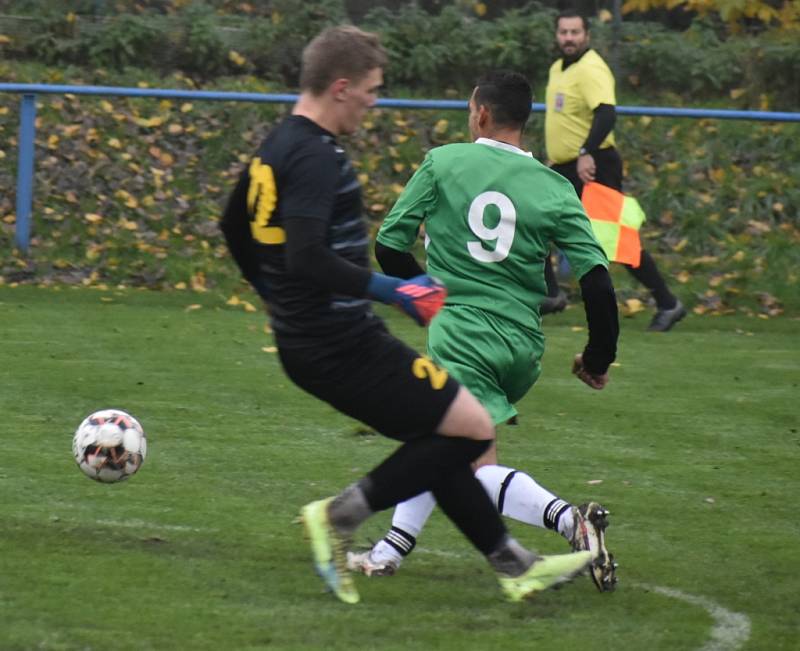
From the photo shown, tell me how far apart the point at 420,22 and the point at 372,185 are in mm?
2734

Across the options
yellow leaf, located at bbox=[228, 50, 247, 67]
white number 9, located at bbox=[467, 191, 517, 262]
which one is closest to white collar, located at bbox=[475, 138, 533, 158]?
white number 9, located at bbox=[467, 191, 517, 262]

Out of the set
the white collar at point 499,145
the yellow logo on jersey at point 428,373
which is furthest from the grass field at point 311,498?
the white collar at point 499,145

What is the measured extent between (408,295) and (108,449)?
1.82 metres

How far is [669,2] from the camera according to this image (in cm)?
1645

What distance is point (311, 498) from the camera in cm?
650

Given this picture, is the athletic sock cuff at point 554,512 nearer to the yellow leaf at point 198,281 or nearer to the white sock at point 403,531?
the white sock at point 403,531

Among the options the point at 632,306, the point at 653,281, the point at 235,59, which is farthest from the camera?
the point at 235,59

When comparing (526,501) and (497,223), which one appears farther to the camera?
(526,501)

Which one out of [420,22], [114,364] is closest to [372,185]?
[420,22]

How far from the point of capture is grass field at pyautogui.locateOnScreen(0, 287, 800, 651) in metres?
4.70

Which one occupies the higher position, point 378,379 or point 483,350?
point 378,379

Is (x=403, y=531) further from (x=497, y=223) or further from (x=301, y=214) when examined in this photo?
(x=301, y=214)

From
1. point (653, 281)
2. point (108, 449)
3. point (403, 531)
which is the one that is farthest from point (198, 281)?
point (403, 531)

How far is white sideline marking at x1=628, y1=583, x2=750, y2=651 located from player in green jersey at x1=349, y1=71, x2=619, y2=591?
0.20 m
